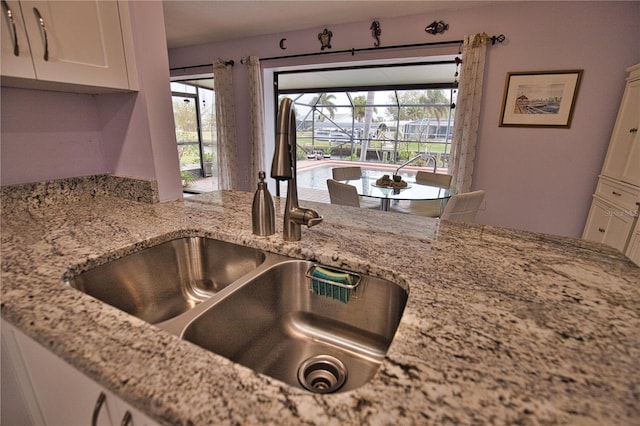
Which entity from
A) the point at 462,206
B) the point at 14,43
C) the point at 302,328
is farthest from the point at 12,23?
the point at 462,206

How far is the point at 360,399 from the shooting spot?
41cm

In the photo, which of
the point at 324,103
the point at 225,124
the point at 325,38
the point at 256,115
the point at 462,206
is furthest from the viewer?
the point at 324,103

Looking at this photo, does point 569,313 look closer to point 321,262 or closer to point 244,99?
point 321,262

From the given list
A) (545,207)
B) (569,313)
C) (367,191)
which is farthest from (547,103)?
(569,313)

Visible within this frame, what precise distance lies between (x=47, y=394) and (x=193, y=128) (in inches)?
270

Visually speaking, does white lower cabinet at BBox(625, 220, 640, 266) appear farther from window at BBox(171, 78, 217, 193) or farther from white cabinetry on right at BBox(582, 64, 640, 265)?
window at BBox(171, 78, 217, 193)

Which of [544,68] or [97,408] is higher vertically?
[544,68]

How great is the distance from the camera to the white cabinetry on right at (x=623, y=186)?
2041mm

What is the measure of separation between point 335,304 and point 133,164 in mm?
1245

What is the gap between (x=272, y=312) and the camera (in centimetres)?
90

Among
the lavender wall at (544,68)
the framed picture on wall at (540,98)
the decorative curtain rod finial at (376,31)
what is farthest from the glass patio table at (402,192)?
the decorative curtain rod finial at (376,31)

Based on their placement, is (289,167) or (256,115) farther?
(256,115)

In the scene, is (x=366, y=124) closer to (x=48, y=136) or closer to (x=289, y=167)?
(x=48, y=136)

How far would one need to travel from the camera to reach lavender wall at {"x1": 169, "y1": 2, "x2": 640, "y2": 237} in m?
2.49
